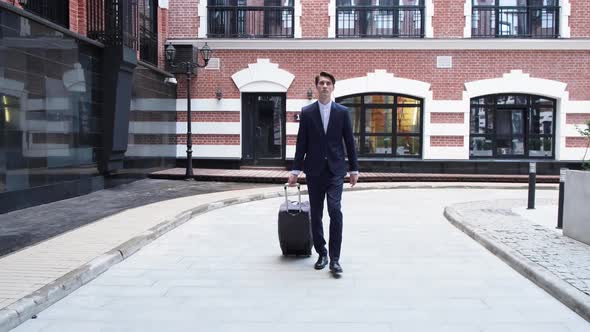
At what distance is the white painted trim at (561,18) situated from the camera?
18.2m

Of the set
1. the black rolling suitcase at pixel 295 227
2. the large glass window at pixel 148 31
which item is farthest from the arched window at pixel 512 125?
the black rolling suitcase at pixel 295 227

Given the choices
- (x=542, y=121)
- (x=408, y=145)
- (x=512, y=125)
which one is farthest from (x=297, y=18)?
(x=542, y=121)

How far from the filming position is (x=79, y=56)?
1173cm

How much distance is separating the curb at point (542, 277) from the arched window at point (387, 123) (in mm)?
11125

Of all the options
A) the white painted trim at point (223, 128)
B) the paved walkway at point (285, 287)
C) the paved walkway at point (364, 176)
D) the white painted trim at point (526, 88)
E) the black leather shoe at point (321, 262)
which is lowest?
the paved walkway at point (285, 287)

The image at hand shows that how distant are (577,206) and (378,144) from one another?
11930 mm

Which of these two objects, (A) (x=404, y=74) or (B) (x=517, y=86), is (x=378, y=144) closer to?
(A) (x=404, y=74)

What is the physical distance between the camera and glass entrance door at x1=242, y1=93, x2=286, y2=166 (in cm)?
1909

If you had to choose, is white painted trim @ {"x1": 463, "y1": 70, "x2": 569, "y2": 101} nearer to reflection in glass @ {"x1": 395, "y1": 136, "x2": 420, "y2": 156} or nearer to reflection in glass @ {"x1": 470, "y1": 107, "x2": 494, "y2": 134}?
reflection in glass @ {"x1": 470, "y1": 107, "x2": 494, "y2": 134}

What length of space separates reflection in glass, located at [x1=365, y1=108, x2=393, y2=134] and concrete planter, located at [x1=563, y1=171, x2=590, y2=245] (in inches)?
448

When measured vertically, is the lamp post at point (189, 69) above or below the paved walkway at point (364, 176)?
above

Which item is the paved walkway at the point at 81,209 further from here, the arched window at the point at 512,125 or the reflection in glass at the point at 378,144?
the arched window at the point at 512,125

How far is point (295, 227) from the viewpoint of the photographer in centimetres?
630

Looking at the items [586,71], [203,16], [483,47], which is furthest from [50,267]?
[586,71]
